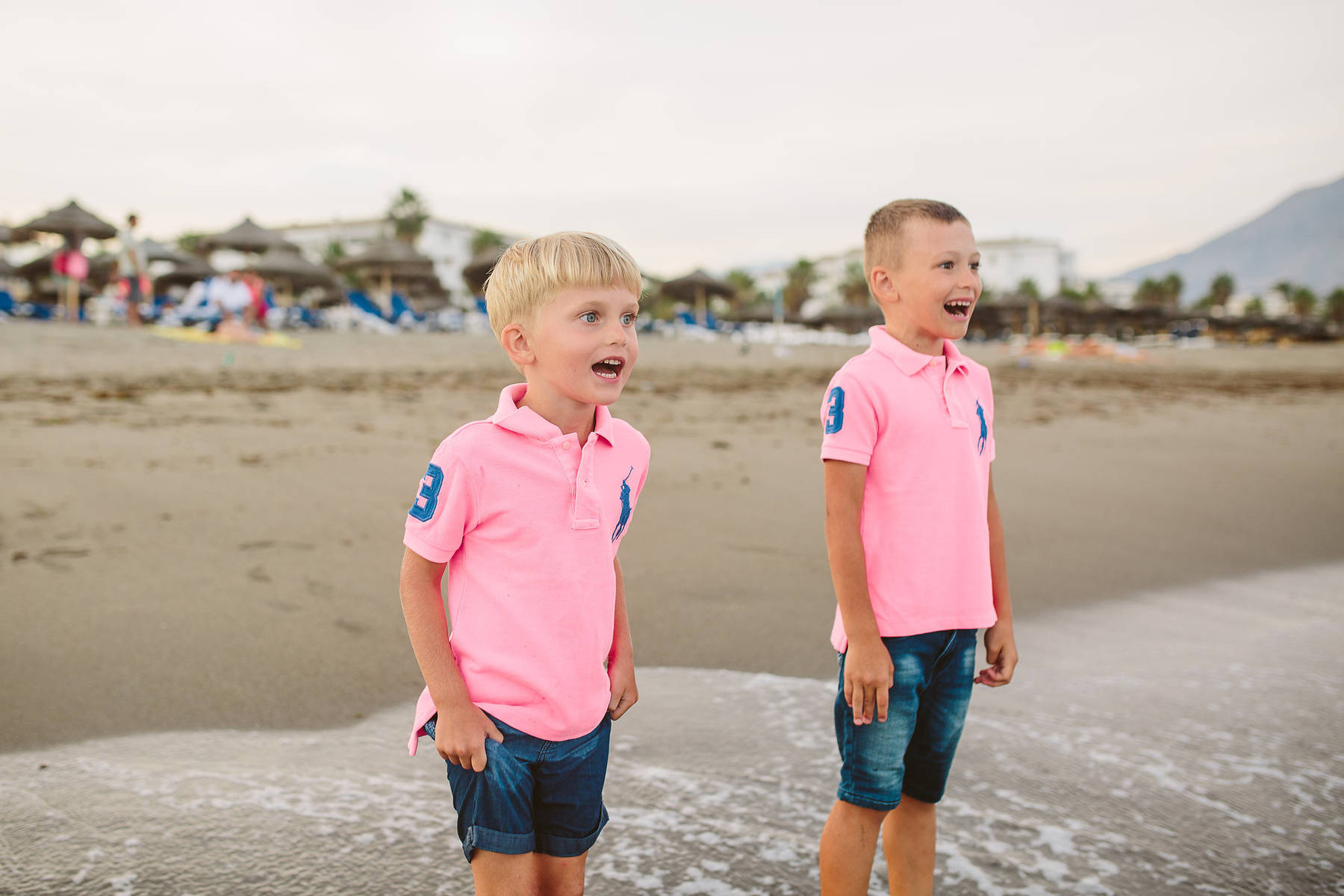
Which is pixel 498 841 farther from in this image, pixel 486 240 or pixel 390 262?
pixel 486 240

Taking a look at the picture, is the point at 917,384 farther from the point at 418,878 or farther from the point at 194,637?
the point at 194,637

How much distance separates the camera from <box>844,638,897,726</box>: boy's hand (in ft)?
5.03

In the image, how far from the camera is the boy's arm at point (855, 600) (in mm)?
1537

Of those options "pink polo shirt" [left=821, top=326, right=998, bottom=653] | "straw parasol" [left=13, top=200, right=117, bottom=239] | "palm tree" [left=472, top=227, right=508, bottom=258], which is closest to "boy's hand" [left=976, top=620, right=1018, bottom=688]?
"pink polo shirt" [left=821, top=326, right=998, bottom=653]

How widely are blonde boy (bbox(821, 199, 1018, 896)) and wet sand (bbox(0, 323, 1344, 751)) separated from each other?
143 centimetres

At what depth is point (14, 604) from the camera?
3.08 meters

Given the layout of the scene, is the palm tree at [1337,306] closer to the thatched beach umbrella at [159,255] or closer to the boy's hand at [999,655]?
the thatched beach umbrella at [159,255]

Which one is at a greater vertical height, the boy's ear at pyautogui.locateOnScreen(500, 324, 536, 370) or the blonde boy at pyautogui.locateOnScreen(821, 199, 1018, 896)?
the boy's ear at pyautogui.locateOnScreen(500, 324, 536, 370)

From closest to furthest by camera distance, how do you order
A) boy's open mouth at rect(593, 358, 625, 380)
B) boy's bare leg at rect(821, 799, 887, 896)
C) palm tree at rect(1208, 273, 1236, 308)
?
boy's open mouth at rect(593, 358, 625, 380), boy's bare leg at rect(821, 799, 887, 896), palm tree at rect(1208, 273, 1236, 308)

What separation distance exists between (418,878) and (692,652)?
145cm

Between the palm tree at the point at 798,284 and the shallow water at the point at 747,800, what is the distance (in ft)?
262

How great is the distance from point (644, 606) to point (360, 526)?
60.0 inches

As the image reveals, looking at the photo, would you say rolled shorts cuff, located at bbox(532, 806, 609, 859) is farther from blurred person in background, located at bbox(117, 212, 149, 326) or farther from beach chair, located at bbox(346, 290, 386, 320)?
beach chair, located at bbox(346, 290, 386, 320)

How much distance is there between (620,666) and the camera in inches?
59.1
